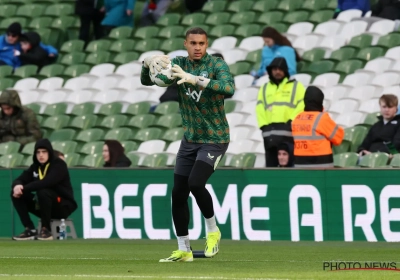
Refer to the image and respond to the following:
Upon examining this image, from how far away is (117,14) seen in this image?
2348 centimetres

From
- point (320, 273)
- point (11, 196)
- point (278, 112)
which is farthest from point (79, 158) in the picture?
point (320, 273)

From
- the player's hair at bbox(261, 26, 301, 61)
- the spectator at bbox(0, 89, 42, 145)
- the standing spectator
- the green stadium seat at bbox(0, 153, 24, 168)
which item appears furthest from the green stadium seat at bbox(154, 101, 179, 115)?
the standing spectator

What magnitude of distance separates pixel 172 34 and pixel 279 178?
8263 mm

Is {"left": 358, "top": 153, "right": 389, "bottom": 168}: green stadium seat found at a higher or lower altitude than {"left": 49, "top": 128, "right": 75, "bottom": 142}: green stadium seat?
lower

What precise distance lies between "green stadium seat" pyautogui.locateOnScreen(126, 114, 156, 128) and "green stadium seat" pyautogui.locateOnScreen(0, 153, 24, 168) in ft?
6.00

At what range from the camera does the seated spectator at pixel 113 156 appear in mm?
16344

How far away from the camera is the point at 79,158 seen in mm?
17766

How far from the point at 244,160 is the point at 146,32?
7.42m

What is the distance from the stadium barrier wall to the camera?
13797 millimetres

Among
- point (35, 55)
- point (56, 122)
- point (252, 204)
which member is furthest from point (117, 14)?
point (252, 204)

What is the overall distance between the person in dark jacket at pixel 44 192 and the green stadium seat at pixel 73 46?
7.90 m

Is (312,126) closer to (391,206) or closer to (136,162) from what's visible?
(391,206)

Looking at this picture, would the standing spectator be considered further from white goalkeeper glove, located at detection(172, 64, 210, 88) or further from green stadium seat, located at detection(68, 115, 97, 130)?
white goalkeeper glove, located at detection(172, 64, 210, 88)

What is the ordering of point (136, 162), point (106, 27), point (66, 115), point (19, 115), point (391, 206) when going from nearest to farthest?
point (391, 206), point (136, 162), point (19, 115), point (66, 115), point (106, 27)
